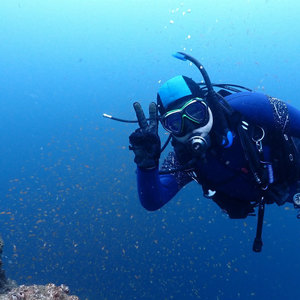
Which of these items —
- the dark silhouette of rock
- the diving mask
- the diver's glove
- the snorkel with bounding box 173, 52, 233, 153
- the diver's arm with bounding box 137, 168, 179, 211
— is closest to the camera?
the diver's glove

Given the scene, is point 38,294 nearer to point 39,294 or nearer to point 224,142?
point 39,294

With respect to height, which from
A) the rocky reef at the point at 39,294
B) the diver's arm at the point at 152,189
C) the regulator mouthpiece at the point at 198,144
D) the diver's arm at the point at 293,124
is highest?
the diver's arm at the point at 293,124

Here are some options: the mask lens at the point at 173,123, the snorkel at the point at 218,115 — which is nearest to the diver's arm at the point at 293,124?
the snorkel at the point at 218,115

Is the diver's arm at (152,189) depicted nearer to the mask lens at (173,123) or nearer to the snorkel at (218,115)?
the mask lens at (173,123)

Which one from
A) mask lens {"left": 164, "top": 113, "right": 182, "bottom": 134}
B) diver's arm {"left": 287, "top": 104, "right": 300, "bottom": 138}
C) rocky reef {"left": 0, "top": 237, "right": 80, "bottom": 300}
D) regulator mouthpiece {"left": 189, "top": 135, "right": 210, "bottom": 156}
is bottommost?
rocky reef {"left": 0, "top": 237, "right": 80, "bottom": 300}

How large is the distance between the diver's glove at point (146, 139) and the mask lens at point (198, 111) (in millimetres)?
342

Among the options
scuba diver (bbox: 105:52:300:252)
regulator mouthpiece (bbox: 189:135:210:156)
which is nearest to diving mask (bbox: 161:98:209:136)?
scuba diver (bbox: 105:52:300:252)

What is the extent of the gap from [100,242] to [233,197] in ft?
45.5

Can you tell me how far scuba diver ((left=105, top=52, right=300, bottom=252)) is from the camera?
2600mm

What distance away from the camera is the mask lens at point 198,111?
2.60m

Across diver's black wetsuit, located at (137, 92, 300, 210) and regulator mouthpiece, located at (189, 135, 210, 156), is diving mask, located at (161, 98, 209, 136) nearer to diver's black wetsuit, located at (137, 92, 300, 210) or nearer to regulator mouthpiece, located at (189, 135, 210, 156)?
regulator mouthpiece, located at (189, 135, 210, 156)

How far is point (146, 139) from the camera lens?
7.99ft

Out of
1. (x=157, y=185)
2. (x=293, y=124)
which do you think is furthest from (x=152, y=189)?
(x=293, y=124)

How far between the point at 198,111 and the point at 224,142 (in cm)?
44
